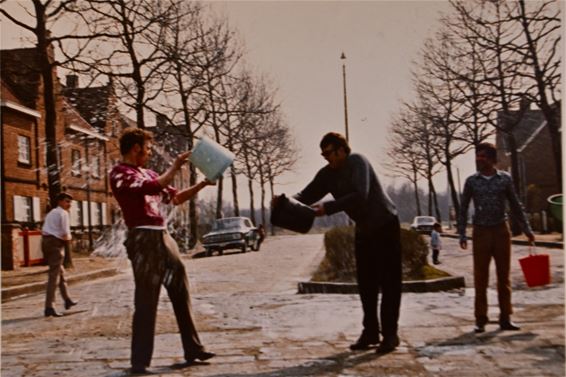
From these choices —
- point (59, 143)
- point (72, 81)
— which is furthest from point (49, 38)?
point (59, 143)

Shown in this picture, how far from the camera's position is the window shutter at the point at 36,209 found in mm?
3591

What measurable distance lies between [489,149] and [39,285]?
288 cm

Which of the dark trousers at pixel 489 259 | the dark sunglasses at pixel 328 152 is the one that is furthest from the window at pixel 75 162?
the dark trousers at pixel 489 259

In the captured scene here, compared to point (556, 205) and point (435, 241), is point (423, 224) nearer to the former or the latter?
point (435, 241)

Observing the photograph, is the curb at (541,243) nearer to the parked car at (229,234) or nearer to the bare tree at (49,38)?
the parked car at (229,234)

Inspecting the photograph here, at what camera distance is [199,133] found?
318 cm

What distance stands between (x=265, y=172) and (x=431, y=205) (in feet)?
2.93

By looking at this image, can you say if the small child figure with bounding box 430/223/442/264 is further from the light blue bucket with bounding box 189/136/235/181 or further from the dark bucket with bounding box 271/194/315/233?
the light blue bucket with bounding box 189/136/235/181

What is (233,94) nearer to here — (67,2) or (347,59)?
(347,59)

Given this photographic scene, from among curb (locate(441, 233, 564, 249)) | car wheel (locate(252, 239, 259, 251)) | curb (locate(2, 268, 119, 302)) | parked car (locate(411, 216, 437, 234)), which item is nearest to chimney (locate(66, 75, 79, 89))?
curb (locate(2, 268, 119, 302))

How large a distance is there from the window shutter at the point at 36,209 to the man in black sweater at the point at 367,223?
135 cm

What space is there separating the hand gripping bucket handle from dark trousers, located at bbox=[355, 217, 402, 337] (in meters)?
0.84

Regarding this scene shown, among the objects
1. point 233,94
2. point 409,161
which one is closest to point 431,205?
point 409,161

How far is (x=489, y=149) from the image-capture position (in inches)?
141
